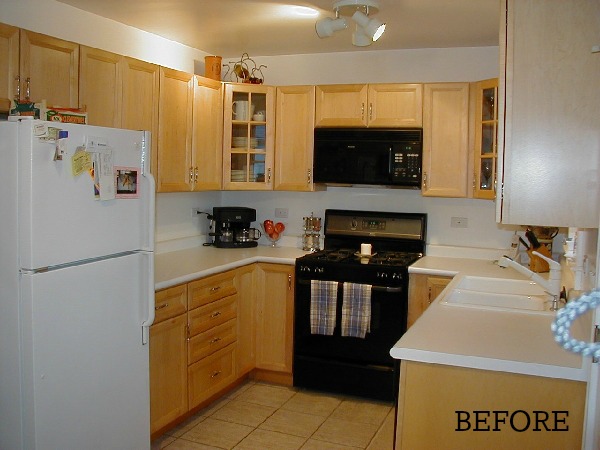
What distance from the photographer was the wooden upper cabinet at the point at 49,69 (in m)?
2.83

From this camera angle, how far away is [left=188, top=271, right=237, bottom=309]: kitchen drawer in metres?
3.54

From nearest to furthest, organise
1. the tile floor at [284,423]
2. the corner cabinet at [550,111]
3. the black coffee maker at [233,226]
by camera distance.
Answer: the corner cabinet at [550,111] → the tile floor at [284,423] → the black coffee maker at [233,226]

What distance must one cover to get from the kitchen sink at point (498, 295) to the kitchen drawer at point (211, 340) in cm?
148

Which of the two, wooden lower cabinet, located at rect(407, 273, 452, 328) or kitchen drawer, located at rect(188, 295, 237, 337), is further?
wooden lower cabinet, located at rect(407, 273, 452, 328)

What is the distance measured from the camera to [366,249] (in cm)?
445

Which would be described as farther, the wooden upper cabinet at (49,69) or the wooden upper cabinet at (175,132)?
the wooden upper cabinet at (175,132)

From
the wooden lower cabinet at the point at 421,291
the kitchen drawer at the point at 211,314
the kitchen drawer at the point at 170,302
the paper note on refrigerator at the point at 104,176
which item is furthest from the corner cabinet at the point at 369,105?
the paper note on refrigerator at the point at 104,176

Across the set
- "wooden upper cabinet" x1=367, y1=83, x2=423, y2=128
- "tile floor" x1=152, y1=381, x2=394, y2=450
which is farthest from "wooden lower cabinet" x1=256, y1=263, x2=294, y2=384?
"wooden upper cabinet" x1=367, y1=83, x2=423, y2=128

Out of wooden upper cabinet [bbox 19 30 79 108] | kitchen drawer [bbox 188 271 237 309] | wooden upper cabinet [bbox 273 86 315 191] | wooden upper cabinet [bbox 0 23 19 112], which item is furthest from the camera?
wooden upper cabinet [bbox 273 86 315 191]

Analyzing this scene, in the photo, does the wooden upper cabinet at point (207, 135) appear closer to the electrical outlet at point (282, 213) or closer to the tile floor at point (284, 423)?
the electrical outlet at point (282, 213)

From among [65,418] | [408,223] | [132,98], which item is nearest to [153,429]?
[65,418]

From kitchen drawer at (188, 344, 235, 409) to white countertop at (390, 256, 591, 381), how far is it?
156 cm

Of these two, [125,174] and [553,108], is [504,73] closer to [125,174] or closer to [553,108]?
[553,108]

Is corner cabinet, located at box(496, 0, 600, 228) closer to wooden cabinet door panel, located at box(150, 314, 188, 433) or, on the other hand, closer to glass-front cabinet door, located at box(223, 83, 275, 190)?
wooden cabinet door panel, located at box(150, 314, 188, 433)
